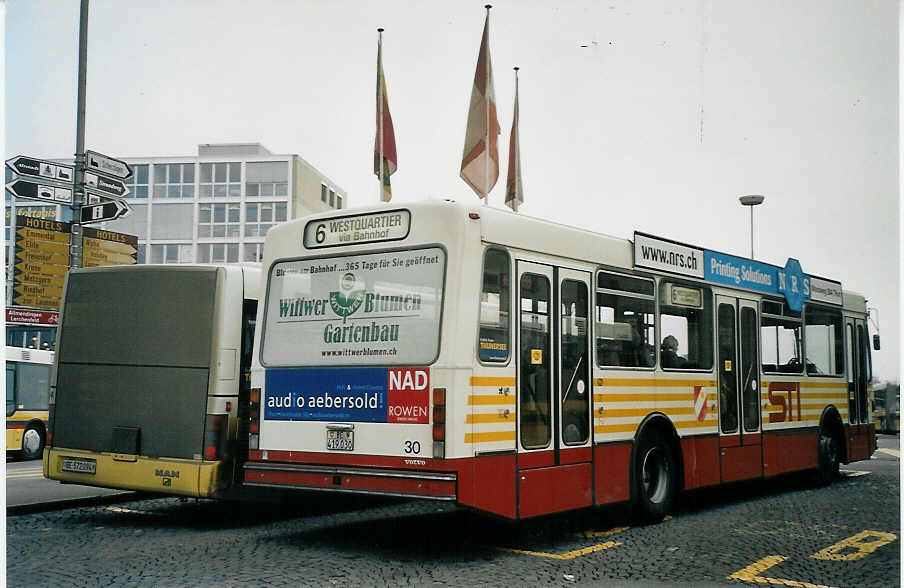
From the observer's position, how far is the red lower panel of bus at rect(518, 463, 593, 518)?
823 cm

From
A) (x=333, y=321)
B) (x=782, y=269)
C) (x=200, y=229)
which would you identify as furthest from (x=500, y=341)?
(x=200, y=229)

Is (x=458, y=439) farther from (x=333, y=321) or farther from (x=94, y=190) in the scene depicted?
(x=94, y=190)

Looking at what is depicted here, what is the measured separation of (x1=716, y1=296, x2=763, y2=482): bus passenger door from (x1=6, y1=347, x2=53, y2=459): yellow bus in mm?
14953

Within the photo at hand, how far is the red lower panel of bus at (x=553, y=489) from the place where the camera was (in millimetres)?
8227

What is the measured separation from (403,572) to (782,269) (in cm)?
785

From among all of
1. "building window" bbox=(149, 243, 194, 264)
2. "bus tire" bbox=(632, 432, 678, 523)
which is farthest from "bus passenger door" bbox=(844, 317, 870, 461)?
"building window" bbox=(149, 243, 194, 264)

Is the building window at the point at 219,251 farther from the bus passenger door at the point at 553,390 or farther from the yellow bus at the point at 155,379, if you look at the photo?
the bus passenger door at the point at 553,390

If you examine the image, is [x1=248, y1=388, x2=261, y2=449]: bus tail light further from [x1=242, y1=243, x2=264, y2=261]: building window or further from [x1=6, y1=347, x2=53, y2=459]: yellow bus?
[x1=242, y1=243, x2=264, y2=261]: building window

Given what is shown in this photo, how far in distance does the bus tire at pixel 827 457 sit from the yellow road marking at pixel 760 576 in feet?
20.1

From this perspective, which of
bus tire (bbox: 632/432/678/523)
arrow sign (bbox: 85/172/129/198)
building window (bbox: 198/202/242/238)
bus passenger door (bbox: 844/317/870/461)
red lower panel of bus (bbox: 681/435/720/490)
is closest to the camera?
bus tire (bbox: 632/432/678/523)

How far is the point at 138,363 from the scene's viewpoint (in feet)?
32.5

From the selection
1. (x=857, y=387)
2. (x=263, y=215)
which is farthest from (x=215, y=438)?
(x=263, y=215)

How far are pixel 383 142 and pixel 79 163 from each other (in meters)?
4.96

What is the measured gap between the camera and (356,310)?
8.48 m
